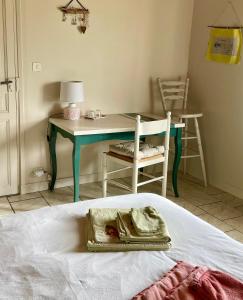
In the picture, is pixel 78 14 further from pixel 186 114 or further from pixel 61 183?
pixel 61 183

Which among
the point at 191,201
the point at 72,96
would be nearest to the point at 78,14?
the point at 72,96

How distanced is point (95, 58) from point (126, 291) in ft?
9.12

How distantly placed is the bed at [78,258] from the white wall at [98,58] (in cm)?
180

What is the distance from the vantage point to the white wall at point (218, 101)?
153 inches

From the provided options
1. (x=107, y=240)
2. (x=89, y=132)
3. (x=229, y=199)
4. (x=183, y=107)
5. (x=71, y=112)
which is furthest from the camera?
(x=183, y=107)

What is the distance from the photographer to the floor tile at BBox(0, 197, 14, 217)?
338 centimetres

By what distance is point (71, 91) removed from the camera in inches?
140

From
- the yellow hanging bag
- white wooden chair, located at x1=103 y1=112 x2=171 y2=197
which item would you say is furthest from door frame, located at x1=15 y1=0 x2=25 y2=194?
the yellow hanging bag

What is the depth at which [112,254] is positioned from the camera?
5.52 ft

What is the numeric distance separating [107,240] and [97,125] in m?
1.87

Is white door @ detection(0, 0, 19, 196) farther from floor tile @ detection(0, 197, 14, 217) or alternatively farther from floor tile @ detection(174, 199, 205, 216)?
floor tile @ detection(174, 199, 205, 216)

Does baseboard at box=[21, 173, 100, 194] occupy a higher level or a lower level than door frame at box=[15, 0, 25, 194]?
lower

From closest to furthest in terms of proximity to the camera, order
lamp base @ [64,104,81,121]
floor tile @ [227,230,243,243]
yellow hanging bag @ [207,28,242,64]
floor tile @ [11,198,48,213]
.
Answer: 1. floor tile @ [227,230,243,243]
2. floor tile @ [11,198,48,213]
3. lamp base @ [64,104,81,121]
4. yellow hanging bag @ [207,28,242,64]

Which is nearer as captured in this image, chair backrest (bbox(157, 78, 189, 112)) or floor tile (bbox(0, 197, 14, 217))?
floor tile (bbox(0, 197, 14, 217))
